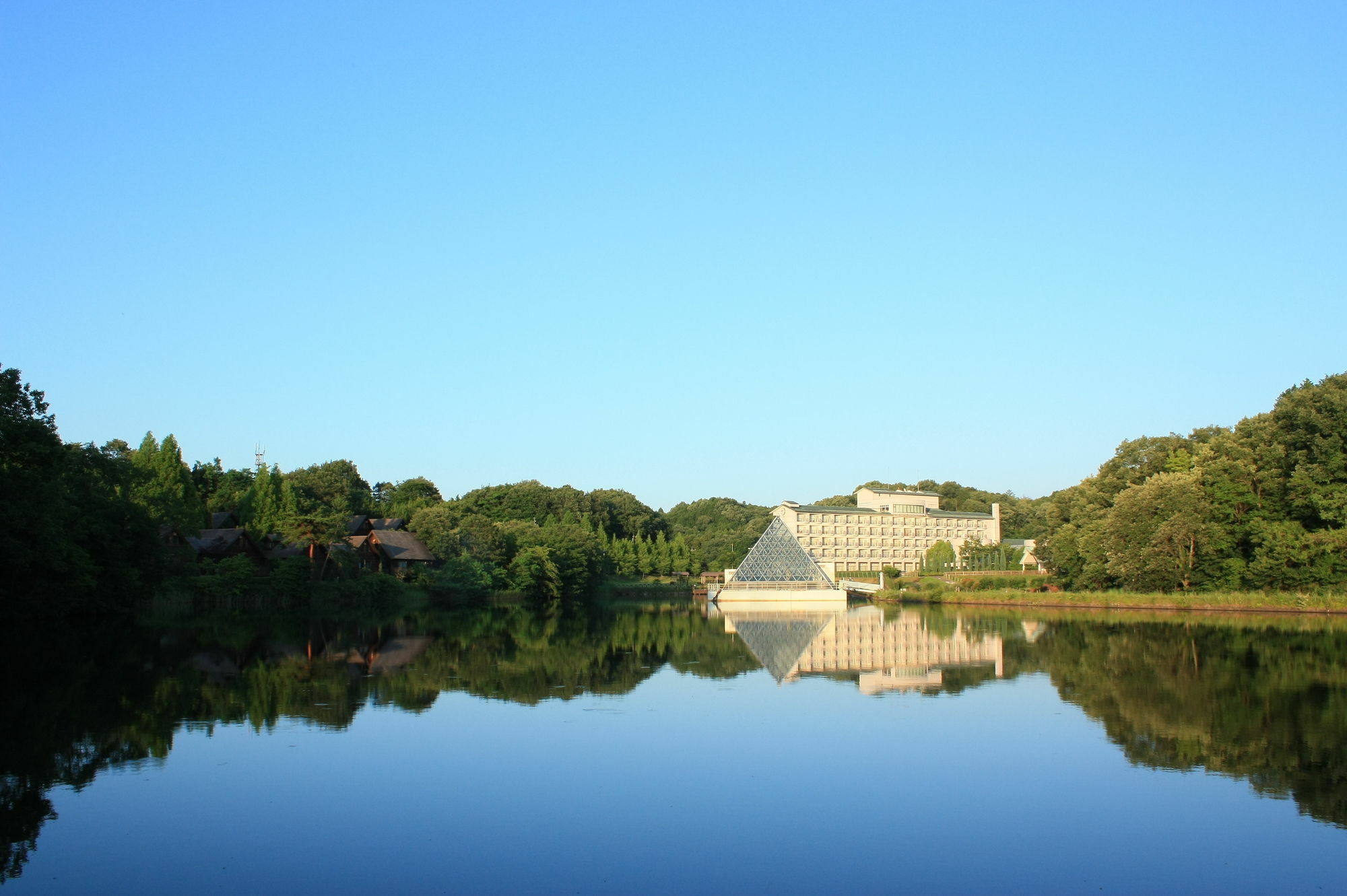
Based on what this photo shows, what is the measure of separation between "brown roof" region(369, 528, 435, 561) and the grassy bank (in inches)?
1225

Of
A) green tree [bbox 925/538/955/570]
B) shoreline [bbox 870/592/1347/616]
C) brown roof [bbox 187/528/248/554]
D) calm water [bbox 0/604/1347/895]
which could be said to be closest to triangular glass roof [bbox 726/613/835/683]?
calm water [bbox 0/604/1347/895]

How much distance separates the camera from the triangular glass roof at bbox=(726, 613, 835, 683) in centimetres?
2700

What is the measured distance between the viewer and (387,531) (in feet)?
215

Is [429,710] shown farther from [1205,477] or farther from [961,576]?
[961,576]

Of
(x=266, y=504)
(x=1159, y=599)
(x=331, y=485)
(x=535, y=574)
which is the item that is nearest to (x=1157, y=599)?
(x=1159, y=599)

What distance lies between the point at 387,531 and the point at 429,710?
5058 cm

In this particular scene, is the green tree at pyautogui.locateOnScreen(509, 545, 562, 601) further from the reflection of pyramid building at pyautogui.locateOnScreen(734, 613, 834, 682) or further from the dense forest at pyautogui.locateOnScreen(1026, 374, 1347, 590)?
the dense forest at pyautogui.locateOnScreen(1026, 374, 1347, 590)

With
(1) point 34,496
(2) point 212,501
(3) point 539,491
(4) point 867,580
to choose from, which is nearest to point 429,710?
(1) point 34,496

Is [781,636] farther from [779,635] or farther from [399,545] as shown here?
[399,545]

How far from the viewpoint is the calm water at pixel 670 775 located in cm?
861

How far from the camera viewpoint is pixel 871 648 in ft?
99.0

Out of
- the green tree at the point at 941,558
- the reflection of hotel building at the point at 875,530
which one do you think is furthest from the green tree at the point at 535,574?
the reflection of hotel building at the point at 875,530

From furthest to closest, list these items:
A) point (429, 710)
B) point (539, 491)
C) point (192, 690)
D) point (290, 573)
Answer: point (539, 491)
point (290, 573)
point (192, 690)
point (429, 710)

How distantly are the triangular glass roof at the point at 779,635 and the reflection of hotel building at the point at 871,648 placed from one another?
2cm
